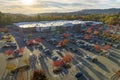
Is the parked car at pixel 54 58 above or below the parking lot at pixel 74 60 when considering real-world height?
above

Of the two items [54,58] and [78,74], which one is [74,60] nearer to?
[54,58]

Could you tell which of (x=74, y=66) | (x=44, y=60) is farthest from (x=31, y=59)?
(x=74, y=66)

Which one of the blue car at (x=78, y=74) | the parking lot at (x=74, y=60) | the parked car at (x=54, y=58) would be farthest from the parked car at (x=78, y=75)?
the parked car at (x=54, y=58)

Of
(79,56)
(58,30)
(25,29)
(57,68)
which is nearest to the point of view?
(57,68)

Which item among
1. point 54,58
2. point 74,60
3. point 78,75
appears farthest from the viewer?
point 54,58

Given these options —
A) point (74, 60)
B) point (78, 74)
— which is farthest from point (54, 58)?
point (78, 74)

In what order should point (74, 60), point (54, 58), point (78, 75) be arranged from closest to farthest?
1. point (78, 75)
2. point (74, 60)
3. point (54, 58)

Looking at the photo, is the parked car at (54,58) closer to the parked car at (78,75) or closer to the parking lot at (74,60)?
the parking lot at (74,60)

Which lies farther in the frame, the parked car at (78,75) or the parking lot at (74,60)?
the parking lot at (74,60)

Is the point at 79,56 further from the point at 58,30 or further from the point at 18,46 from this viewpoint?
the point at 58,30
